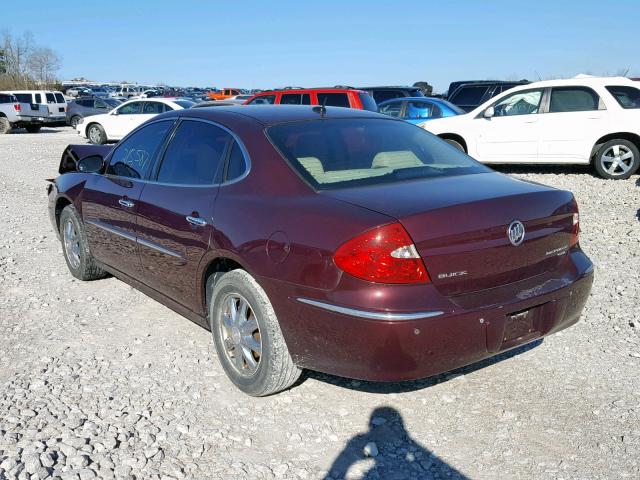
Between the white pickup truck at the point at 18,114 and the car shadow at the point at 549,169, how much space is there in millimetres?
22537

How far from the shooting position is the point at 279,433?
123 inches

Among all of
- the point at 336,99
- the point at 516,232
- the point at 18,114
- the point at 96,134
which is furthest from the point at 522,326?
the point at 18,114

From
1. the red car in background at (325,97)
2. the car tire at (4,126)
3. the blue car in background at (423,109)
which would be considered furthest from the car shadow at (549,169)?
Answer: the car tire at (4,126)

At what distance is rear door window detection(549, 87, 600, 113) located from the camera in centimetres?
1087

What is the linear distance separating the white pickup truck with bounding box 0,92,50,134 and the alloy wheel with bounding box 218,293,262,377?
2777 centimetres

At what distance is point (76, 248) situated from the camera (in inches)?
219

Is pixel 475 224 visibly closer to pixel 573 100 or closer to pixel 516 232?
Result: pixel 516 232

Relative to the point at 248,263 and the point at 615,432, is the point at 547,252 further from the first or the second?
the point at 248,263

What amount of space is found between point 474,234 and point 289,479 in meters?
1.39

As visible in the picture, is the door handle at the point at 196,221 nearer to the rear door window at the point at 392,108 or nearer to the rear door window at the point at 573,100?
the rear door window at the point at 573,100

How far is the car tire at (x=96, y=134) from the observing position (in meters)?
19.9

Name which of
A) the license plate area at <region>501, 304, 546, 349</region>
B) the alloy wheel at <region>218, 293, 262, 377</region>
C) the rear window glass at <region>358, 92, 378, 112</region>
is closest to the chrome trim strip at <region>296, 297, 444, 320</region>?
the license plate area at <region>501, 304, 546, 349</region>

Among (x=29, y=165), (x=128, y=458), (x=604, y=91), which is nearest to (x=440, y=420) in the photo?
(x=128, y=458)

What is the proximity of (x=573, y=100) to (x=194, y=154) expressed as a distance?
8.99 m
